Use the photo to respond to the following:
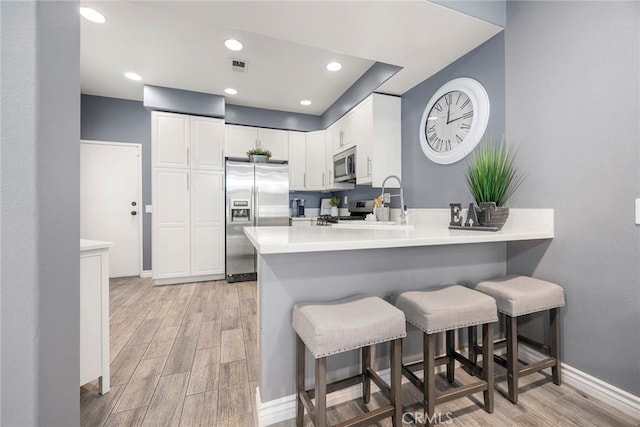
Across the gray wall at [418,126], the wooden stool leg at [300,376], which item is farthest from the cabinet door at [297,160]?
the wooden stool leg at [300,376]

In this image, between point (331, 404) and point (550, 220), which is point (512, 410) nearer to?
point (331, 404)

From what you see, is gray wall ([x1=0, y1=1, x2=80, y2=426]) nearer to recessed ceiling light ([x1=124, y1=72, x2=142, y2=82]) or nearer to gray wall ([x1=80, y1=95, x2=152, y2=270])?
recessed ceiling light ([x1=124, y1=72, x2=142, y2=82])

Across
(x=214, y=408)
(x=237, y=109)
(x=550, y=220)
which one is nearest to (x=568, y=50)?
(x=550, y=220)

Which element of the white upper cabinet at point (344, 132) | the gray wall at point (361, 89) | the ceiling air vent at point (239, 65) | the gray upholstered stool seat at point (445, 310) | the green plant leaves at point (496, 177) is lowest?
the gray upholstered stool seat at point (445, 310)

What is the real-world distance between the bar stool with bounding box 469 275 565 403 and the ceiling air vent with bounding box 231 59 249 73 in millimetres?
3125

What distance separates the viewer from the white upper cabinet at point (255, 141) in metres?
4.11

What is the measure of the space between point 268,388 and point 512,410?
127cm

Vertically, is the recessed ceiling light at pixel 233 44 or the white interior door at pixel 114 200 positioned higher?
the recessed ceiling light at pixel 233 44

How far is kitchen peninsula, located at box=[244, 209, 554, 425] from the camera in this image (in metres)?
1.23

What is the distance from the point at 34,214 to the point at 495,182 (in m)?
2.23

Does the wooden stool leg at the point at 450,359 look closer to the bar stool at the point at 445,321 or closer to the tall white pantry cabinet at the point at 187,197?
the bar stool at the point at 445,321

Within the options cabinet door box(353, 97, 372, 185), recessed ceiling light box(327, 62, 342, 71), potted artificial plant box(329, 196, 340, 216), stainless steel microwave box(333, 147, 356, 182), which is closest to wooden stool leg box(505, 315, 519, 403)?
cabinet door box(353, 97, 372, 185)

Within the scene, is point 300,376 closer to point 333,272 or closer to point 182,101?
point 333,272

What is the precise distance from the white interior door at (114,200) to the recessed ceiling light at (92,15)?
2.05m
